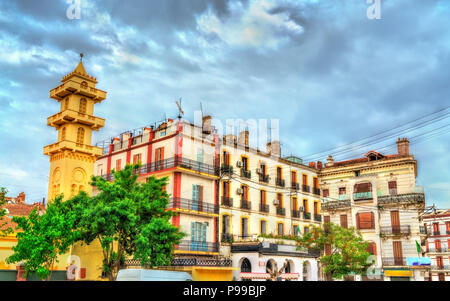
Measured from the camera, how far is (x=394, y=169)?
44375 mm

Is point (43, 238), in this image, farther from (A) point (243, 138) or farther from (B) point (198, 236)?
(A) point (243, 138)

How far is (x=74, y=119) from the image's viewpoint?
3606cm

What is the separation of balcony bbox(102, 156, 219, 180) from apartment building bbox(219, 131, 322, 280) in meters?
1.39

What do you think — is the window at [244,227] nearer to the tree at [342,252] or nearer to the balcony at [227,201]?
the balcony at [227,201]

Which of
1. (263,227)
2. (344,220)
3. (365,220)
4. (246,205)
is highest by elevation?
(246,205)

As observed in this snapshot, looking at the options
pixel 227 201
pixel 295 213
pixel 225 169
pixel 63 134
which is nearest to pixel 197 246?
pixel 227 201

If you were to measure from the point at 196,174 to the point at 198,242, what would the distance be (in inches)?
229

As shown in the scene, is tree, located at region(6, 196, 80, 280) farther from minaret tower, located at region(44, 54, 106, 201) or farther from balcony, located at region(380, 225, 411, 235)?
balcony, located at region(380, 225, 411, 235)

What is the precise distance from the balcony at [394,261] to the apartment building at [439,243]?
22299 millimetres

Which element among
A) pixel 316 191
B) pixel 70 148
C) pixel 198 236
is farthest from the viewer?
pixel 316 191

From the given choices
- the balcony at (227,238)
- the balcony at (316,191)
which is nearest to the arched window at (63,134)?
the balcony at (227,238)

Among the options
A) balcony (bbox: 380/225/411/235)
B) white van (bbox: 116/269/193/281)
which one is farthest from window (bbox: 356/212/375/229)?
white van (bbox: 116/269/193/281)

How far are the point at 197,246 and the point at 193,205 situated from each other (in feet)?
11.3

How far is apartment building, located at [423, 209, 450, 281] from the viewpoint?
61188mm
